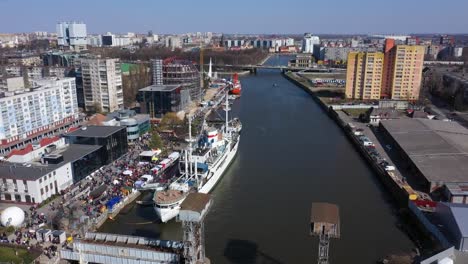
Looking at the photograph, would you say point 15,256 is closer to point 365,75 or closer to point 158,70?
point 158,70

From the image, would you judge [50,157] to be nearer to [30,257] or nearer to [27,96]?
[30,257]

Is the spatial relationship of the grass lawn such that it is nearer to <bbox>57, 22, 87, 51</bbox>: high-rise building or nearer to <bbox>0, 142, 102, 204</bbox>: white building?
<bbox>0, 142, 102, 204</bbox>: white building

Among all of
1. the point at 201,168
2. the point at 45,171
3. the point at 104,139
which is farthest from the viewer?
the point at 104,139

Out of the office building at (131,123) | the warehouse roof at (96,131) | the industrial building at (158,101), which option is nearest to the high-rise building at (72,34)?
the industrial building at (158,101)

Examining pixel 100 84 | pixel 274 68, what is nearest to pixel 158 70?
pixel 100 84

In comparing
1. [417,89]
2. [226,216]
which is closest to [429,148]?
[226,216]

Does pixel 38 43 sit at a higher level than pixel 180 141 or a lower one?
higher
